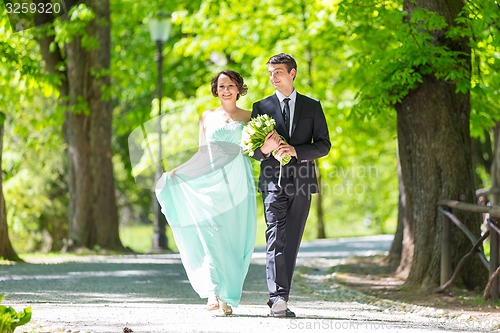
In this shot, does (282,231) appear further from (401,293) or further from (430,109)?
(430,109)

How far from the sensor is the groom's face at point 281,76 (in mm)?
9602

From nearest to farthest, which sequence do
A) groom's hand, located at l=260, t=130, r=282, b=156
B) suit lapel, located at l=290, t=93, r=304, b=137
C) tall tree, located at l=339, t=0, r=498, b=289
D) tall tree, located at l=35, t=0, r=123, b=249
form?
groom's hand, located at l=260, t=130, r=282, b=156 → suit lapel, located at l=290, t=93, r=304, b=137 → tall tree, located at l=339, t=0, r=498, b=289 → tall tree, located at l=35, t=0, r=123, b=249

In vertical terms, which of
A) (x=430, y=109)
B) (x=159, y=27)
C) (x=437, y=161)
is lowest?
(x=437, y=161)

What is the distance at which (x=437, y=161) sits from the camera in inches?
536

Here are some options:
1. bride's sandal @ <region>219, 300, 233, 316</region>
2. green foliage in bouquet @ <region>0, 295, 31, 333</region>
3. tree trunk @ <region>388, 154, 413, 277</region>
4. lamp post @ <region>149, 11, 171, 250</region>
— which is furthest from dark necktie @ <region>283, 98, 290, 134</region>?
lamp post @ <region>149, 11, 171, 250</region>

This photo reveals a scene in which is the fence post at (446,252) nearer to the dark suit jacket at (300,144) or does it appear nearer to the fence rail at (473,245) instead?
the fence rail at (473,245)

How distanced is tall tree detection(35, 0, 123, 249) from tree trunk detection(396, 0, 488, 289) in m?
9.61

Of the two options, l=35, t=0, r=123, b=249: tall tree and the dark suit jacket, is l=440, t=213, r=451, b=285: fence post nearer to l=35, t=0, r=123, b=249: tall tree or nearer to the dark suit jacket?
the dark suit jacket

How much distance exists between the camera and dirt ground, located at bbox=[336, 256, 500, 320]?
38.5ft

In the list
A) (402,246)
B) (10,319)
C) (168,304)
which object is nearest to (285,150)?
(168,304)

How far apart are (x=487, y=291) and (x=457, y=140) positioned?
2.55 m

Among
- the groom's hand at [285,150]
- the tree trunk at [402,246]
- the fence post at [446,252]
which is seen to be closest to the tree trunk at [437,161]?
the fence post at [446,252]

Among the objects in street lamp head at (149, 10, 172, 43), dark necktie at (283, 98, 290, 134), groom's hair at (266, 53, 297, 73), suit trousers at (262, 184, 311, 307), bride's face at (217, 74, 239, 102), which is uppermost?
street lamp head at (149, 10, 172, 43)

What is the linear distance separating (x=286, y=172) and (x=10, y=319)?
3235mm
